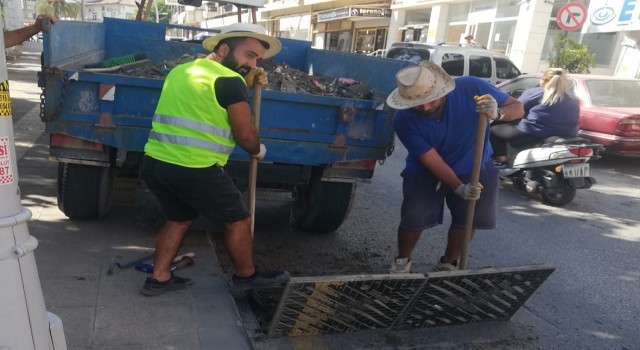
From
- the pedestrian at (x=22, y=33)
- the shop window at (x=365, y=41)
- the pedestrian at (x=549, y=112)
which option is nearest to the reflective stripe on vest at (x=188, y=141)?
the pedestrian at (x=22, y=33)

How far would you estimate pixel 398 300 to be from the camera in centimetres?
301

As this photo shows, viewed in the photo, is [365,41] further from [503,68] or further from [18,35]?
[18,35]

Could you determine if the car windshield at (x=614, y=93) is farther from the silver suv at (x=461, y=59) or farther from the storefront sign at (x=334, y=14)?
the storefront sign at (x=334, y=14)

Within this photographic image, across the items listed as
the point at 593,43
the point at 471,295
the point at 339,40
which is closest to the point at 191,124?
the point at 471,295

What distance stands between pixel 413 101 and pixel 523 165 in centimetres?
374

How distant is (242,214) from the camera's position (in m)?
3.20

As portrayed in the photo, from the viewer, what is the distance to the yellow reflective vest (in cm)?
293

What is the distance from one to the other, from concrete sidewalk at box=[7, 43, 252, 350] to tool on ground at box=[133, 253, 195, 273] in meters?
0.04

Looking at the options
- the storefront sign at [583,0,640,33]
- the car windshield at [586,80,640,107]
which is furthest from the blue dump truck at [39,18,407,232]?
the storefront sign at [583,0,640,33]

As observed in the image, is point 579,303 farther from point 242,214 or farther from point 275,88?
point 275,88

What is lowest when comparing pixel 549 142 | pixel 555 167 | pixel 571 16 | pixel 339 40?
pixel 555 167

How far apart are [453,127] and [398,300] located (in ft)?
3.89

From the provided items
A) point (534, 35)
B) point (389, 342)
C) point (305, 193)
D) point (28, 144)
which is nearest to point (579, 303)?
point (389, 342)

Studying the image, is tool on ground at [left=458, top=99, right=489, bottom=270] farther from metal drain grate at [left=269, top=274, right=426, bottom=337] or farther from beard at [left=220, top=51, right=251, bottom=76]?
beard at [left=220, top=51, right=251, bottom=76]
